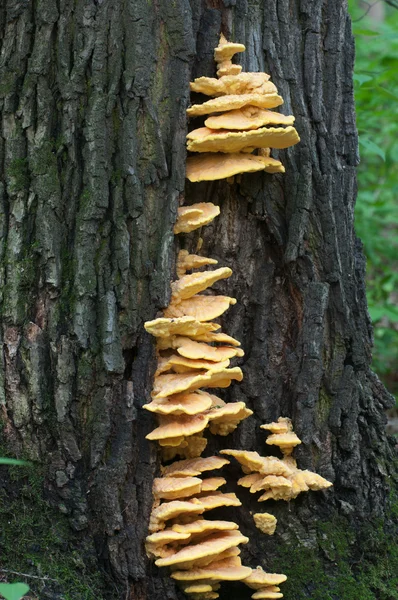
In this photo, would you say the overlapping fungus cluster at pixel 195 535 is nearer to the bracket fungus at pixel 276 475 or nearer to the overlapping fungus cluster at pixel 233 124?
the bracket fungus at pixel 276 475

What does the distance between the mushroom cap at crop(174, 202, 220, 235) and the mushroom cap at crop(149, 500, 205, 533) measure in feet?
5.23

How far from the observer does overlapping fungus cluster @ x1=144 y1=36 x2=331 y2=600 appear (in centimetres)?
374

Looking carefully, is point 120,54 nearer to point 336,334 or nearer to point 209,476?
point 336,334

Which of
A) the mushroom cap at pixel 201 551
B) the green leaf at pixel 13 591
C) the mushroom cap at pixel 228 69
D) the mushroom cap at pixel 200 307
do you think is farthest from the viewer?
the mushroom cap at pixel 228 69

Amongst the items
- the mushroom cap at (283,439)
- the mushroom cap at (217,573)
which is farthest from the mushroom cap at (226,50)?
the mushroom cap at (217,573)

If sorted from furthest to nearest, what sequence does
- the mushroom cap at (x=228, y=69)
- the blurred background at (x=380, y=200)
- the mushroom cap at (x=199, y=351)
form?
the blurred background at (x=380, y=200) → the mushroom cap at (x=228, y=69) → the mushroom cap at (x=199, y=351)

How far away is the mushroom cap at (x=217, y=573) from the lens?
3.77 metres

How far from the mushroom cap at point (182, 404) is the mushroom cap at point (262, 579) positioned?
1.09 metres

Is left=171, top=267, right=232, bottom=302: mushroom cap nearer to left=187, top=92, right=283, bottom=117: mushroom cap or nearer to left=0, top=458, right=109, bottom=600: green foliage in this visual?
left=187, top=92, right=283, bottom=117: mushroom cap

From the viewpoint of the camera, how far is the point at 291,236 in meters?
4.36

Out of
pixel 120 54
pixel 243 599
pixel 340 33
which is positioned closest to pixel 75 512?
pixel 243 599

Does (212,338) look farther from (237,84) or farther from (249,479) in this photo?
(237,84)

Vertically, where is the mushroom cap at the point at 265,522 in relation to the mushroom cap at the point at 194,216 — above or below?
below

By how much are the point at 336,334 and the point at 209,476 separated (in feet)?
4.26
